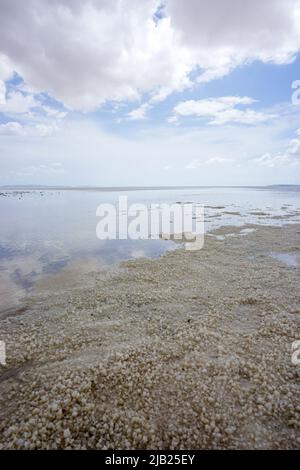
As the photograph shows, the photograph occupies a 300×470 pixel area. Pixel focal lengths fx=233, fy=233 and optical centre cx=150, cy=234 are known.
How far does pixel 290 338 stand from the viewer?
6273 millimetres

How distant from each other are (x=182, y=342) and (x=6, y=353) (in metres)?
4.41

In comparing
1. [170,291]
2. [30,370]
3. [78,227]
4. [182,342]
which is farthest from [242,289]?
[78,227]

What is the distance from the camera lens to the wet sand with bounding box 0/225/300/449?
3.83m

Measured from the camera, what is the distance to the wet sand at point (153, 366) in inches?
151

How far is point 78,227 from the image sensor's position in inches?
931

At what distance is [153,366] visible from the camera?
526 cm

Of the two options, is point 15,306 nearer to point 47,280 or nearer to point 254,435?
point 47,280

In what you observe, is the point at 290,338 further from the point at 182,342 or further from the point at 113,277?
the point at 113,277

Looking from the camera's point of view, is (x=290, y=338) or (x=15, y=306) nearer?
(x=290, y=338)

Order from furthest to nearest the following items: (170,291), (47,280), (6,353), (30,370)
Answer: (47,280) → (170,291) → (6,353) → (30,370)

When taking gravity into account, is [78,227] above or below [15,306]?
above
